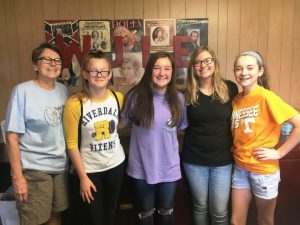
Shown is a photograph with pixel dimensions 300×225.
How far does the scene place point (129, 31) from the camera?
214 centimetres

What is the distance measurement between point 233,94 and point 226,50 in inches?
29.1

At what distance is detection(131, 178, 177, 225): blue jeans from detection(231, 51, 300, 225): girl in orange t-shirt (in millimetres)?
368

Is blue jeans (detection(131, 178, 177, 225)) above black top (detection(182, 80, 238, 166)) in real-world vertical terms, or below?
below

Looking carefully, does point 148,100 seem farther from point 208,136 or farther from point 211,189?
point 211,189

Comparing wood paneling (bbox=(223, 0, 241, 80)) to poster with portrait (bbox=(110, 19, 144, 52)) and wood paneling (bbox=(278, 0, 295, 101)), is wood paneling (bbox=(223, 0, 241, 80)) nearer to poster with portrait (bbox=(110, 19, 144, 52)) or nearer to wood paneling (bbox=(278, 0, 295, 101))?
wood paneling (bbox=(278, 0, 295, 101))

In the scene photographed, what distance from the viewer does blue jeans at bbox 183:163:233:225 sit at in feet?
5.03

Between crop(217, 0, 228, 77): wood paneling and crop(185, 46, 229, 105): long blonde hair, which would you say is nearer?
crop(185, 46, 229, 105): long blonde hair

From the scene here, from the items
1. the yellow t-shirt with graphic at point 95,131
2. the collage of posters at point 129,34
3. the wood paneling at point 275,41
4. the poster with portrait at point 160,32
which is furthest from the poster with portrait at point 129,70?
the wood paneling at point 275,41

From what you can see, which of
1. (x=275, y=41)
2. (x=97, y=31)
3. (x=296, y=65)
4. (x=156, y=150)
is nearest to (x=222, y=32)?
(x=275, y=41)

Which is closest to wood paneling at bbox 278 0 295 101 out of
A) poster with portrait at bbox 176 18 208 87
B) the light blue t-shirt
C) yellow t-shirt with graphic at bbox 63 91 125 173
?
poster with portrait at bbox 176 18 208 87

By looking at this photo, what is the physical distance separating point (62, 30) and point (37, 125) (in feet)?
3.42

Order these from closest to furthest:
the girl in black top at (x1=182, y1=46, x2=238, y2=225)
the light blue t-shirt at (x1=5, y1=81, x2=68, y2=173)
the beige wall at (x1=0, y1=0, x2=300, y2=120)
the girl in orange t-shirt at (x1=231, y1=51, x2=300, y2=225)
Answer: the light blue t-shirt at (x1=5, y1=81, x2=68, y2=173), the girl in orange t-shirt at (x1=231, y1=51, x2=300, y2=225), the girl in black top at (x1=182, y1=46, x2=238, y2=225), the beige wall at (x1=0, y1=0, x2=300, y2=120)

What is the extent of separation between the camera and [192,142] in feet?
5.06

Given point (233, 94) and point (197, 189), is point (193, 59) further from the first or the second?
A: point (197, 189)
